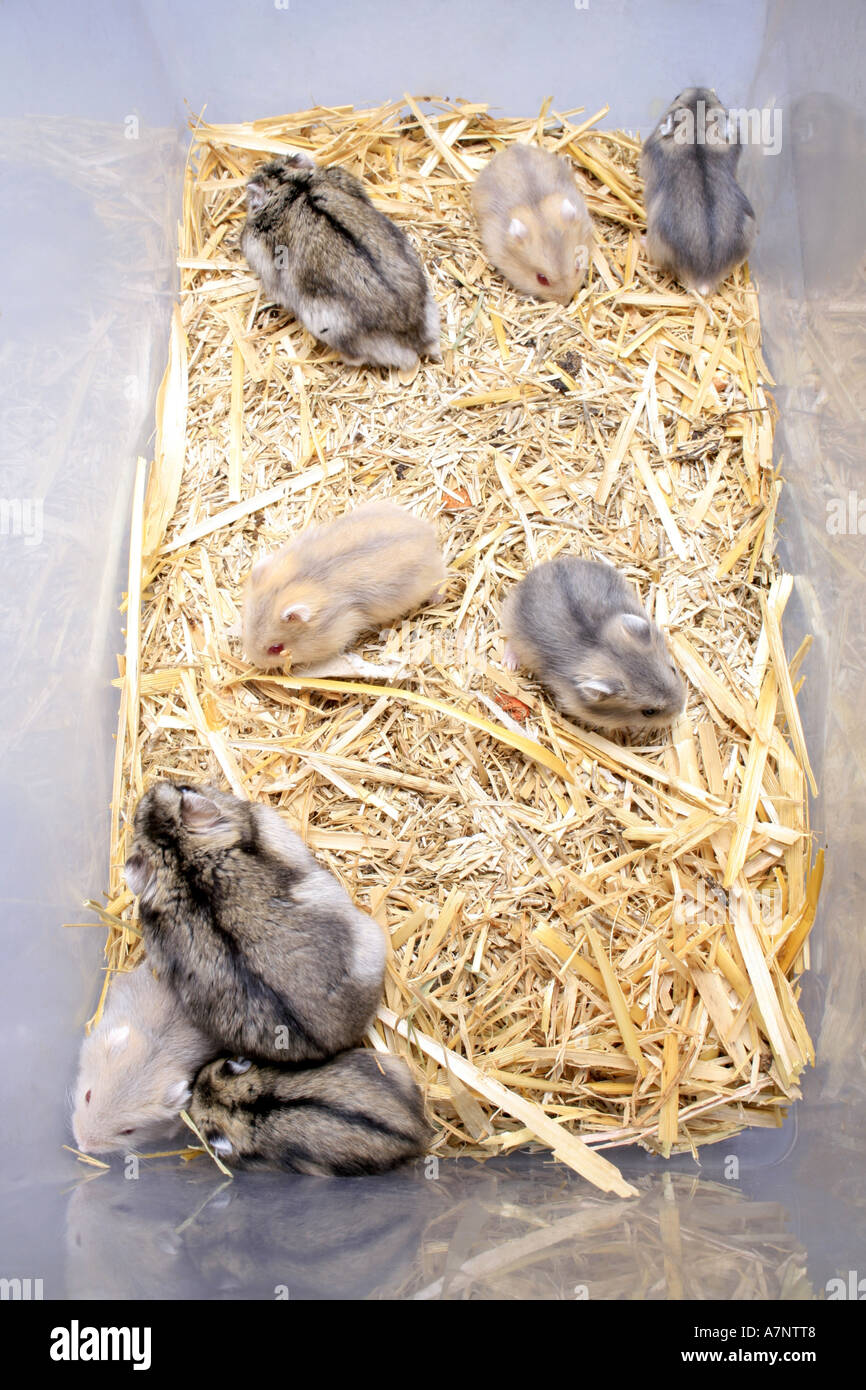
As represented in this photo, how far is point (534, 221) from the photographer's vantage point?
4105 mm

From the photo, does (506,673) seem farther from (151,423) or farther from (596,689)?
(151,423)

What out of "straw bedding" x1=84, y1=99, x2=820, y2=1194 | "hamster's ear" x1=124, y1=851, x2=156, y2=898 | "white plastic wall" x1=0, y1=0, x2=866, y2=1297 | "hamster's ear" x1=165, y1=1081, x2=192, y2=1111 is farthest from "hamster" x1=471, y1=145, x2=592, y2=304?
"hamster's ear" x1=165, y1=1081, x2=192, y2=1111

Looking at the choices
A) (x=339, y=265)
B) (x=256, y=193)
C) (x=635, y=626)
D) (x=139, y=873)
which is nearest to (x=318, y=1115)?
(x=139, y=873)

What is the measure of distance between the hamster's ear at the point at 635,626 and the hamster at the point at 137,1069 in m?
2.12

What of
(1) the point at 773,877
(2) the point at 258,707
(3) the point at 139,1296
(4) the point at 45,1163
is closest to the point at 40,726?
(2) the point at 258,707

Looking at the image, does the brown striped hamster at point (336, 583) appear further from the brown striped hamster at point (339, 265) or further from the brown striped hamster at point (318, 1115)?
the brown striped hamster at point (318, 1115)

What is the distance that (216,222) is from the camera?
4.63 m

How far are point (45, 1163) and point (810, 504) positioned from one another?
3.86m

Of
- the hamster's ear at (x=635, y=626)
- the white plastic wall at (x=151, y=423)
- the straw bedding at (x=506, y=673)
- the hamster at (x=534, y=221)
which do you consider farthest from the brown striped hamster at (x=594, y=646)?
the hamster at (x=534, y=221)

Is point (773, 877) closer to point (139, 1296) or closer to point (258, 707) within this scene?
point (258, 707)

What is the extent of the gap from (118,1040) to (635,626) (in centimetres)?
240

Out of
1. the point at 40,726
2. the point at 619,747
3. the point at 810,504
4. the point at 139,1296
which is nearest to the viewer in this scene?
the point at 139,1296

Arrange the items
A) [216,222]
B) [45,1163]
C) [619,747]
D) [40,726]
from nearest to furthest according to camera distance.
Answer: [45,1163], [40,726], [619,747], [216,222]

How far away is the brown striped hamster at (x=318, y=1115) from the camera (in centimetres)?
301
